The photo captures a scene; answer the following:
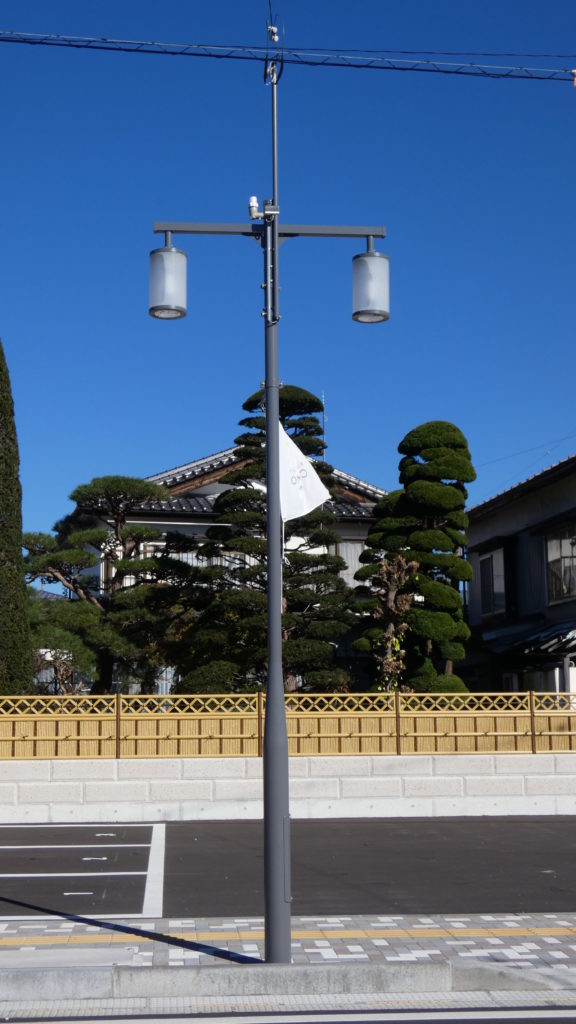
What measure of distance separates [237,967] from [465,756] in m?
10.9

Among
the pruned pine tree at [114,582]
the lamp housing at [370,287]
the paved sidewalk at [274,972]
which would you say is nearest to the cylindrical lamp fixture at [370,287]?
the lamp housing at [370,287]

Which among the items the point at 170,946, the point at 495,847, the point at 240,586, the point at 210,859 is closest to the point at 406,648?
the point at 240,586

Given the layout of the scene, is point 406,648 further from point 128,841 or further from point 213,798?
point 128,841

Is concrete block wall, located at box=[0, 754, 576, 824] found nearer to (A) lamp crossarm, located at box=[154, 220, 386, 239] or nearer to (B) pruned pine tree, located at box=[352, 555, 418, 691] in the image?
(B) pruned pine tree, located at box=[352, 555, 418, 691]

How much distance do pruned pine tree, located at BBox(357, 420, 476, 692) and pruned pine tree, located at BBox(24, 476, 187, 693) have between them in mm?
4795

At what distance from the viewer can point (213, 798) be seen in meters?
17.8

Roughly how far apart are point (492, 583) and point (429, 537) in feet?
27.2

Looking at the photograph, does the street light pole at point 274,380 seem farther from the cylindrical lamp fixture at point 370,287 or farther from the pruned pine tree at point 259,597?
the pruned pine tree at point 259,597

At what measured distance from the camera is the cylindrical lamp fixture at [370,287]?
8812mm

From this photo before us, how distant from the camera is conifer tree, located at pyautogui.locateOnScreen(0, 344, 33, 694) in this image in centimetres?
1978

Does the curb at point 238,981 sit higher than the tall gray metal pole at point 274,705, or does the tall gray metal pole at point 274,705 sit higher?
the tall gray metal pole at point 274,705

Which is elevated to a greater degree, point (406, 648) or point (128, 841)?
point (406, 648)

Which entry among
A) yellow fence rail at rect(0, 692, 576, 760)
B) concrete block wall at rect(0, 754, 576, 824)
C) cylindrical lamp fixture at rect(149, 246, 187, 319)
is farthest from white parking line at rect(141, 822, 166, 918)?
cylindrical lamp fixture at rect(149, 246, 187, 319)

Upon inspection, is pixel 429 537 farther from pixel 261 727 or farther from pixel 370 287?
pixel 370 287
